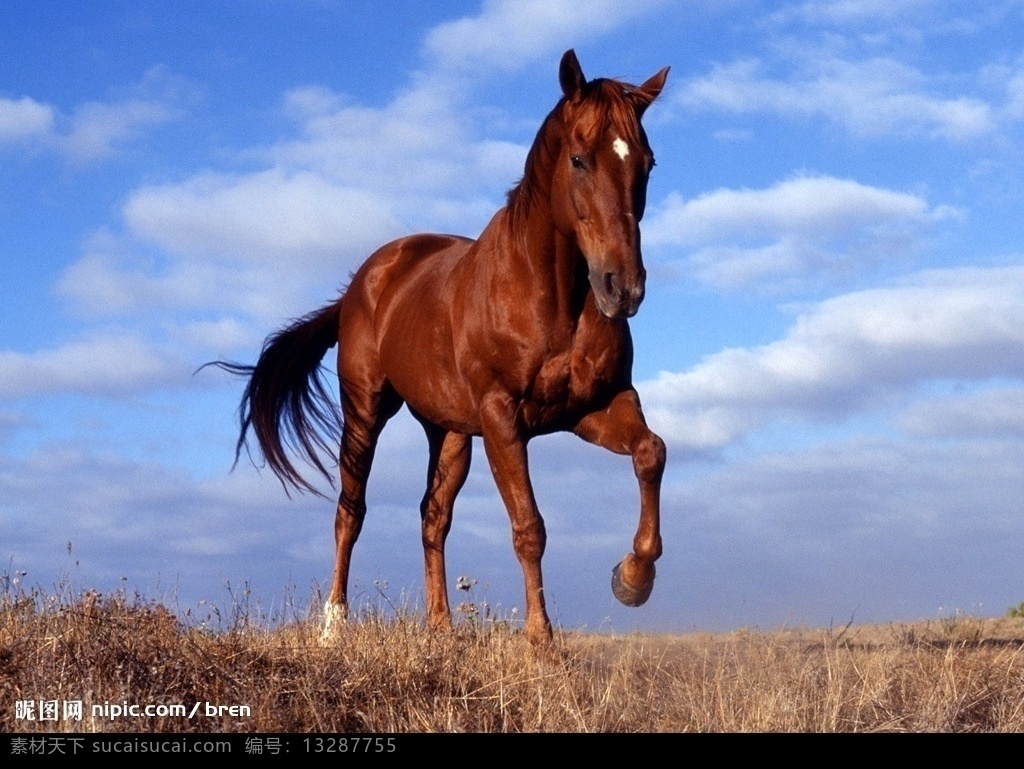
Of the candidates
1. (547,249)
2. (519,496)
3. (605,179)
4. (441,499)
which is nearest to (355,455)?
(441,499)

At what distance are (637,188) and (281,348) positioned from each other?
4.88 metres

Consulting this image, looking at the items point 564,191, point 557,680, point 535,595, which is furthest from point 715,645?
point 564,191

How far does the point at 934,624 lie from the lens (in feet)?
34.7

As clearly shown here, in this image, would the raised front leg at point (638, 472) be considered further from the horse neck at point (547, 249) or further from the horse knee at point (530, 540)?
the horse neck at point (547, 249)

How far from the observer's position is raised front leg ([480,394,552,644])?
648 centimetres

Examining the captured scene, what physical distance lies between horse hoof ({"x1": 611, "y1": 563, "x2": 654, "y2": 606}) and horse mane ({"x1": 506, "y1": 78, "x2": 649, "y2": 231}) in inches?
81.2

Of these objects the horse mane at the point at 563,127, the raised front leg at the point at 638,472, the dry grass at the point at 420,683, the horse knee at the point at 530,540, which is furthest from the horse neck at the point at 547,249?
the dry grass at the point at 420,683

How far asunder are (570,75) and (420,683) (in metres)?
3.23

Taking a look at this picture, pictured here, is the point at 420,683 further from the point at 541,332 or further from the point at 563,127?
the point at 563,127

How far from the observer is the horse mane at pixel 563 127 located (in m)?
6.23
